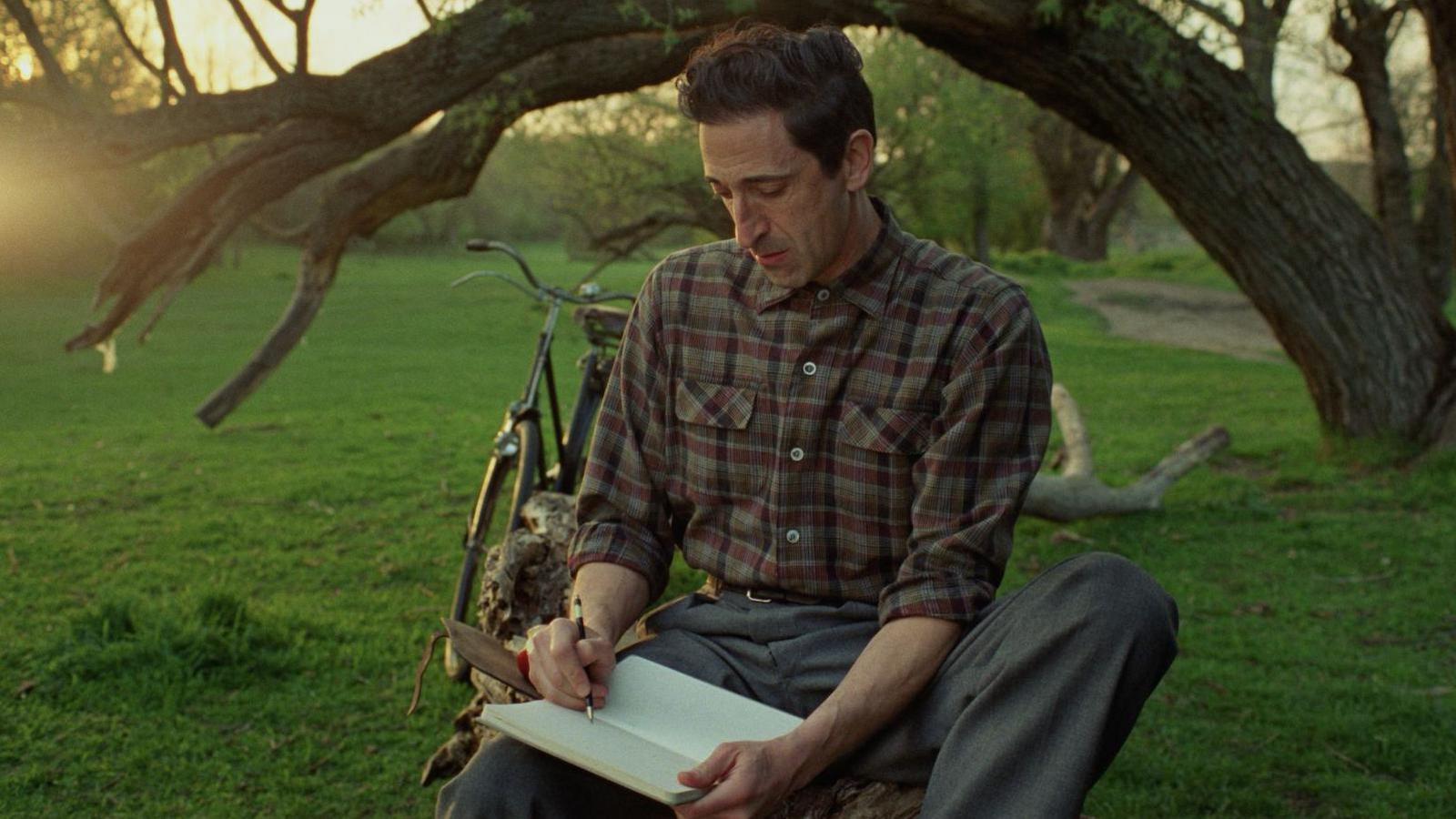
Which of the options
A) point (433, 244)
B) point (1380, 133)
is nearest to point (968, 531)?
point (1380, 133)

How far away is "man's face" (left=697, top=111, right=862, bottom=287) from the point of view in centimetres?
256

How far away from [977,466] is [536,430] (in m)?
3.06

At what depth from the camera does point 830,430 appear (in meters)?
2.69

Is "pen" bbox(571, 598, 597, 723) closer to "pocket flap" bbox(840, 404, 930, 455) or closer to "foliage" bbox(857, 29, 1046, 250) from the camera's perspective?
"pocket flap" bbox(840, 404, 930, 455)

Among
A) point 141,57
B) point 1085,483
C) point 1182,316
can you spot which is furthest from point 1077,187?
point 141,57

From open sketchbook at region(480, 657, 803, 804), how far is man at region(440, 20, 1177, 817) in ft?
0.20

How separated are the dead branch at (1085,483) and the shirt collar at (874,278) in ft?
14.8

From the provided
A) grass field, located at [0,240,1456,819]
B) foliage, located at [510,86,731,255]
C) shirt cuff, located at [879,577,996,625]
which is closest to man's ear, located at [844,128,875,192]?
shirt cuff, located at [879,577,996,625]

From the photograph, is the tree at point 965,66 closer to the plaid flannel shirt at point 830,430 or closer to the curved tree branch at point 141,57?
the curved tree branch at point 141,57

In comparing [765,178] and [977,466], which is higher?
[765,178]

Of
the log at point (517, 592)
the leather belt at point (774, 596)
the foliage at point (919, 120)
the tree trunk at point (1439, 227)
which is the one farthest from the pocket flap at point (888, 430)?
the foliage at point (919, 120)

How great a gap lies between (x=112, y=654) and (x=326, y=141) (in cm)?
200

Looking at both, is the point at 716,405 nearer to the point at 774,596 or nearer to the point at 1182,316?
the point at 774,596

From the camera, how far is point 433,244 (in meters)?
52.1
